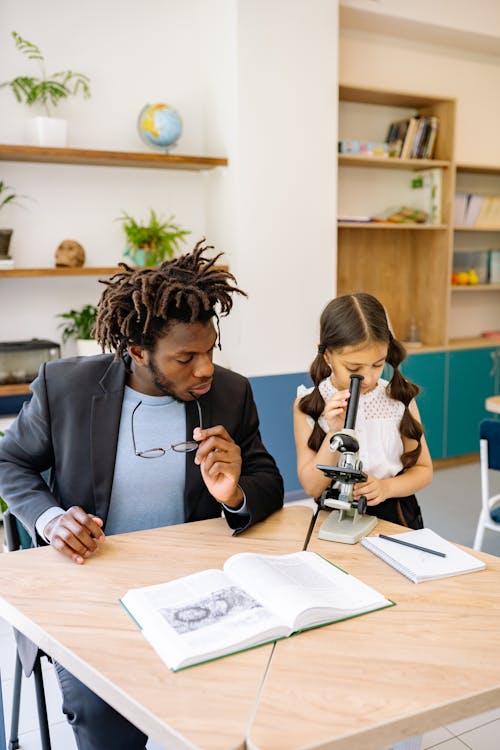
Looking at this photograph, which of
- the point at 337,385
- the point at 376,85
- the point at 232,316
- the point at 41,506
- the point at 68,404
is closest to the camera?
the point at 41,506

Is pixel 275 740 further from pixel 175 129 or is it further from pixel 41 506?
pixel 175 129

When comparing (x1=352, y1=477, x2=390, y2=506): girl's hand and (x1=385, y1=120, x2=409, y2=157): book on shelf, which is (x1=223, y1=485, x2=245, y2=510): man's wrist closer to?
(x1=352, y1=477, x2=390, y2=506): girl's hand

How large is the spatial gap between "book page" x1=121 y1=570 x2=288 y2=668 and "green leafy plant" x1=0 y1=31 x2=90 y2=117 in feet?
9.91

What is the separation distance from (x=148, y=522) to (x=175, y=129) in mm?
2667

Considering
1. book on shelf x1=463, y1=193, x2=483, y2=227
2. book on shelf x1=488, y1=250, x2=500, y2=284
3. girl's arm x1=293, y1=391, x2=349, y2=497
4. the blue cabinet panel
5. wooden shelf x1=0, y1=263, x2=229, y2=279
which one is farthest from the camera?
book on shelf x1=488, y1=250, x2=500, y2=284

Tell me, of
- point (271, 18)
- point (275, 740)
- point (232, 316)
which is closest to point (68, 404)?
point (275, 740)

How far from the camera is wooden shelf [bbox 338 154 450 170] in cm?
429

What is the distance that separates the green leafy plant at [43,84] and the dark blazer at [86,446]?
7.56 feet

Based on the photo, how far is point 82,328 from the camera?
12.3 ft

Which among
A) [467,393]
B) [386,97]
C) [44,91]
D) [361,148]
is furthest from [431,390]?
[44,91]

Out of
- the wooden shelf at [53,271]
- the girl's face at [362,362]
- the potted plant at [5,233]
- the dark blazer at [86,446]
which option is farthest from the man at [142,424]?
the potted plant at [5,233]

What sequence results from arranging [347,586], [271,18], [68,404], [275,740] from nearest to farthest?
1. [275,740]
2. [347,586]
3. [68,404]
4. [271,18]

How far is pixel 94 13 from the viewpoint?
12.5ft

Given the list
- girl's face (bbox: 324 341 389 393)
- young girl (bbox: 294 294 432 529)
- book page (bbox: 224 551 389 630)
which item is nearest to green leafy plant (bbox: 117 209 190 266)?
young girl (bbox: 294 294 432 529)
